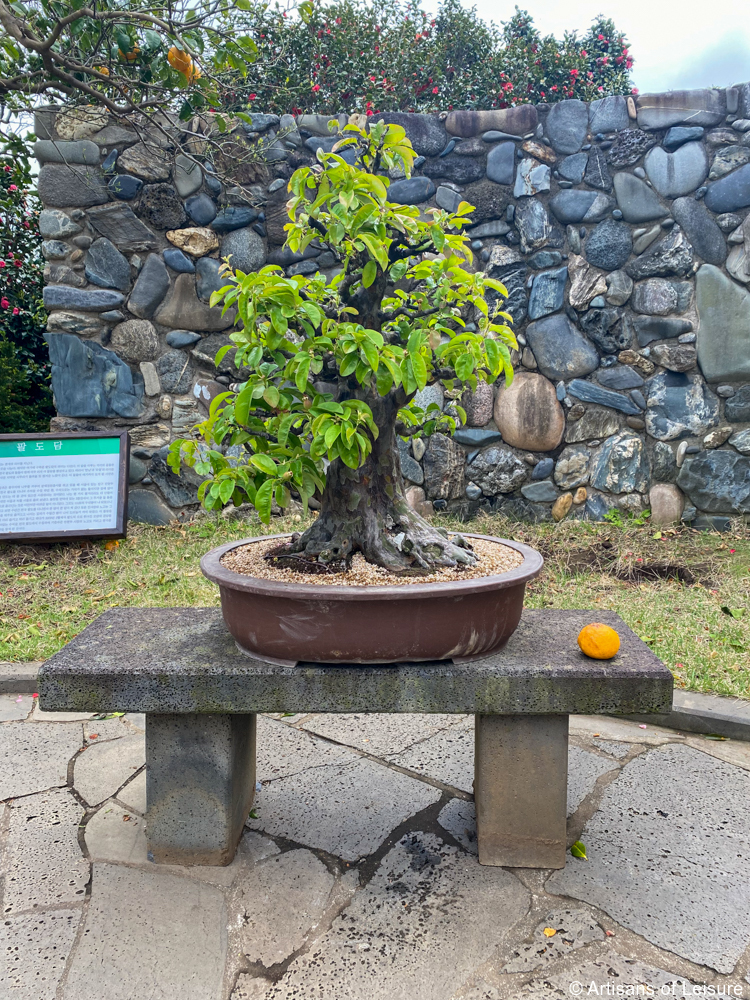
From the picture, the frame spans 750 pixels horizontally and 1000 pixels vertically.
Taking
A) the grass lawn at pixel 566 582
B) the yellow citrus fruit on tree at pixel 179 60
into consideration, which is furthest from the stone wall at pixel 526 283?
the yellow citrus fruit on tree at pixel 179 60

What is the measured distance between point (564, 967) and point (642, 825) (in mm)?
583

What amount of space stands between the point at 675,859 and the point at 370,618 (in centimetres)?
99

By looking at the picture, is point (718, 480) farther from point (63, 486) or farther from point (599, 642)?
point (63, 486)

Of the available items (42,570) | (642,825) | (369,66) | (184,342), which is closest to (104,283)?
(184,342)

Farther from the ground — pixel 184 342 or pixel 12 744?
pixel 184 342

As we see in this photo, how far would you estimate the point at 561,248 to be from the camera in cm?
421

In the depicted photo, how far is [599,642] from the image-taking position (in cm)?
153

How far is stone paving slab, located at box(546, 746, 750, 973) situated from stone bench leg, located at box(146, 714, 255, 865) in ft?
2.56

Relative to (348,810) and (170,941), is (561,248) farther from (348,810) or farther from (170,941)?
(170,941)

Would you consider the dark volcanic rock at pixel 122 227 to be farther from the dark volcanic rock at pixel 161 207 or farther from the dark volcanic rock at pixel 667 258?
the dark volcanic rock at pixel 667 258

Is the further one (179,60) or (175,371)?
(175,371)

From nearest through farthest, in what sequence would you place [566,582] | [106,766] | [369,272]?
1. [369,272]
2. [106,766]
3. [566,582]

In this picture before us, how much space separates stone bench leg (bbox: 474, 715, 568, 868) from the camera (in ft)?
5.12

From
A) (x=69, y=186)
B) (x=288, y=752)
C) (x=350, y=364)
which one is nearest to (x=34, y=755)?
(x=288, y=752)
